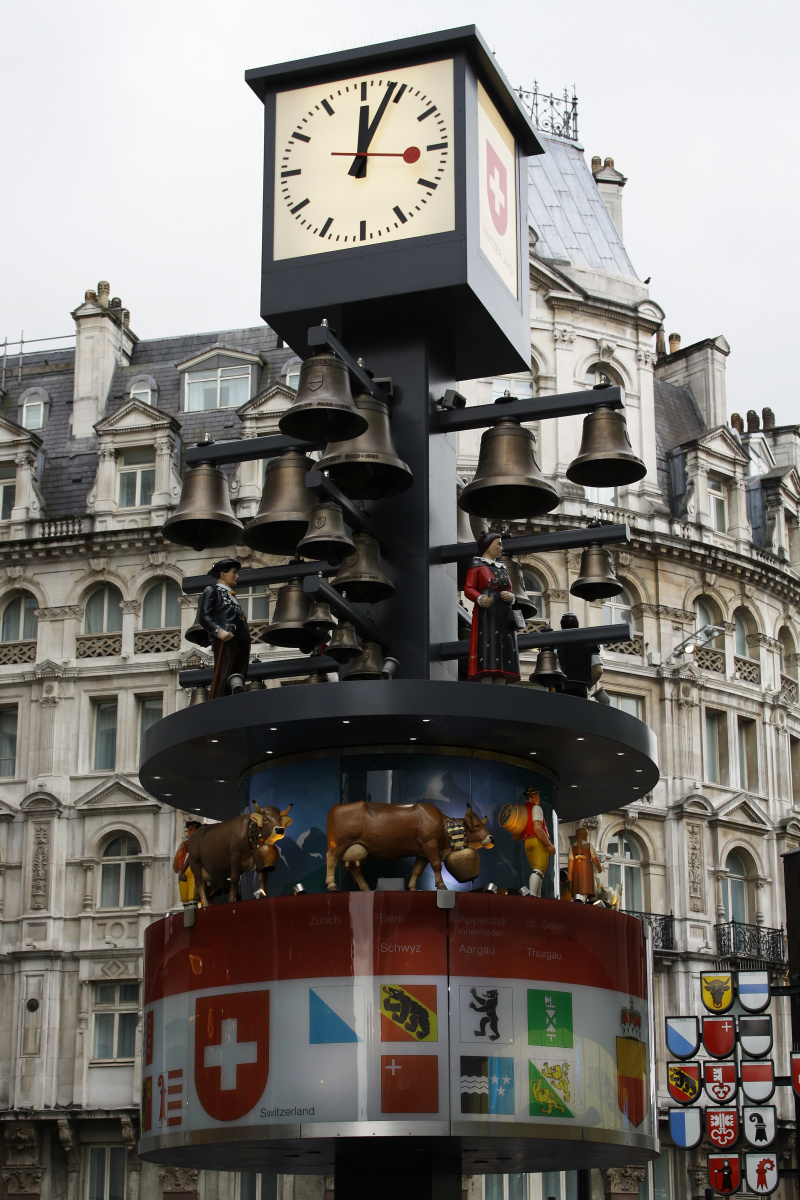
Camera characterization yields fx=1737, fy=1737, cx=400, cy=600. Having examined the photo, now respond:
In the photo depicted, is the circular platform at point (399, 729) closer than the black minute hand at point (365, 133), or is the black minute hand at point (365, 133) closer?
the circular platform at point (399, 729)

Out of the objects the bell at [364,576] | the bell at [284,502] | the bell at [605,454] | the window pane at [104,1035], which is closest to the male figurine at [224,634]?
the bell at [284,502]

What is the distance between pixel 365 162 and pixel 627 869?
33476mm

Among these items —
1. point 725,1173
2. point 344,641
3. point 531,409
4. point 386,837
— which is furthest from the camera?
point 725,1173

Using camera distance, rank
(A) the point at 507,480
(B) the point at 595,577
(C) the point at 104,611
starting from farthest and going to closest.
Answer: (C) the point at 104,611
(B) the point at 595,577
(A) the point at 507,480

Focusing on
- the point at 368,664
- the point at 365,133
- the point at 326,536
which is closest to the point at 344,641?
the point at 368,664

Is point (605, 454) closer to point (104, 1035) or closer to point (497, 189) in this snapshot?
point (497, 189)

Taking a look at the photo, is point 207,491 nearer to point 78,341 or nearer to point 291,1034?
point 291,1034

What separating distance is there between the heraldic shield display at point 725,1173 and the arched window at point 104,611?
23.5 meters

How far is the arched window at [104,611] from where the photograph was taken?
5278 centimetres

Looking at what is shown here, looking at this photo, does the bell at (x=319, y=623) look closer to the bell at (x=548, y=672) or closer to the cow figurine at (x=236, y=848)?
the bell at (x=548, y=672)

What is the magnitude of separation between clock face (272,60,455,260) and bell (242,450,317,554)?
2650 mm

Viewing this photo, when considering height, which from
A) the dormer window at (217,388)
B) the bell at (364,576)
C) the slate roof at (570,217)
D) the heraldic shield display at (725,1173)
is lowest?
the heraldic shield display at (725,1173)

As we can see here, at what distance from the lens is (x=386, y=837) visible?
18.3 metres

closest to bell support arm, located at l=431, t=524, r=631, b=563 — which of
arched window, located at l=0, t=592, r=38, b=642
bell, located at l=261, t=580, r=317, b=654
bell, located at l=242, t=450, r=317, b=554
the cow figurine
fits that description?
bell, located at l=242, t=450, r=317, b=554
